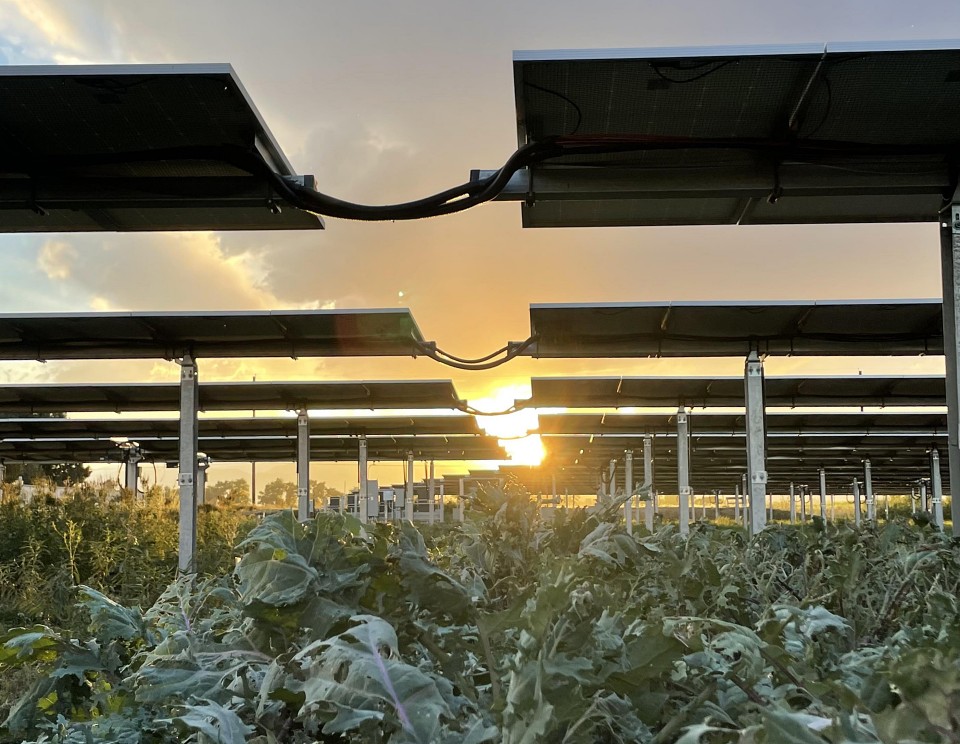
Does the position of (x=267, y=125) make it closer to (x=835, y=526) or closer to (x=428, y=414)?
(x=835, y=526)

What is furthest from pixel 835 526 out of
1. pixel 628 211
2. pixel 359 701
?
pixel 359 701

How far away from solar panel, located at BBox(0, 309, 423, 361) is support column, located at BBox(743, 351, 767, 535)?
4349 millimetres

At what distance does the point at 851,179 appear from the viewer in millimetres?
4781

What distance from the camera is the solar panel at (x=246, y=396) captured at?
49.4 feet

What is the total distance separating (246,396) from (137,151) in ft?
38.1

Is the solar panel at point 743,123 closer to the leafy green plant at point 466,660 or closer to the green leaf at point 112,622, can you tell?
the leafy green plant at point 466,660

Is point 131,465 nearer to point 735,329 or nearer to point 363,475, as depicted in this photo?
point 363,475

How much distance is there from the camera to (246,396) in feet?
52.2

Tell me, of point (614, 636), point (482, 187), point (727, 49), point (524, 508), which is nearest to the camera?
point (614, 636)

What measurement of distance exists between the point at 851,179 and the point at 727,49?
1.40 meters

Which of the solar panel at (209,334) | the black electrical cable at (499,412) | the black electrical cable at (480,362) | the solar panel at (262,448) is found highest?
the solar panel at (209,334)

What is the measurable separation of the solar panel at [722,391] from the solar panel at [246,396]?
218 centimetres

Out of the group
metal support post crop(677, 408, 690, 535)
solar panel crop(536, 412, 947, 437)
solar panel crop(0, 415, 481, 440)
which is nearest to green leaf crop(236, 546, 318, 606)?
metal support post crop(677, 408, 690, 535)

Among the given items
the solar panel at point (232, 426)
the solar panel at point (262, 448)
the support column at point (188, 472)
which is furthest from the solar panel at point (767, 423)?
the support column at point (188, 472)
